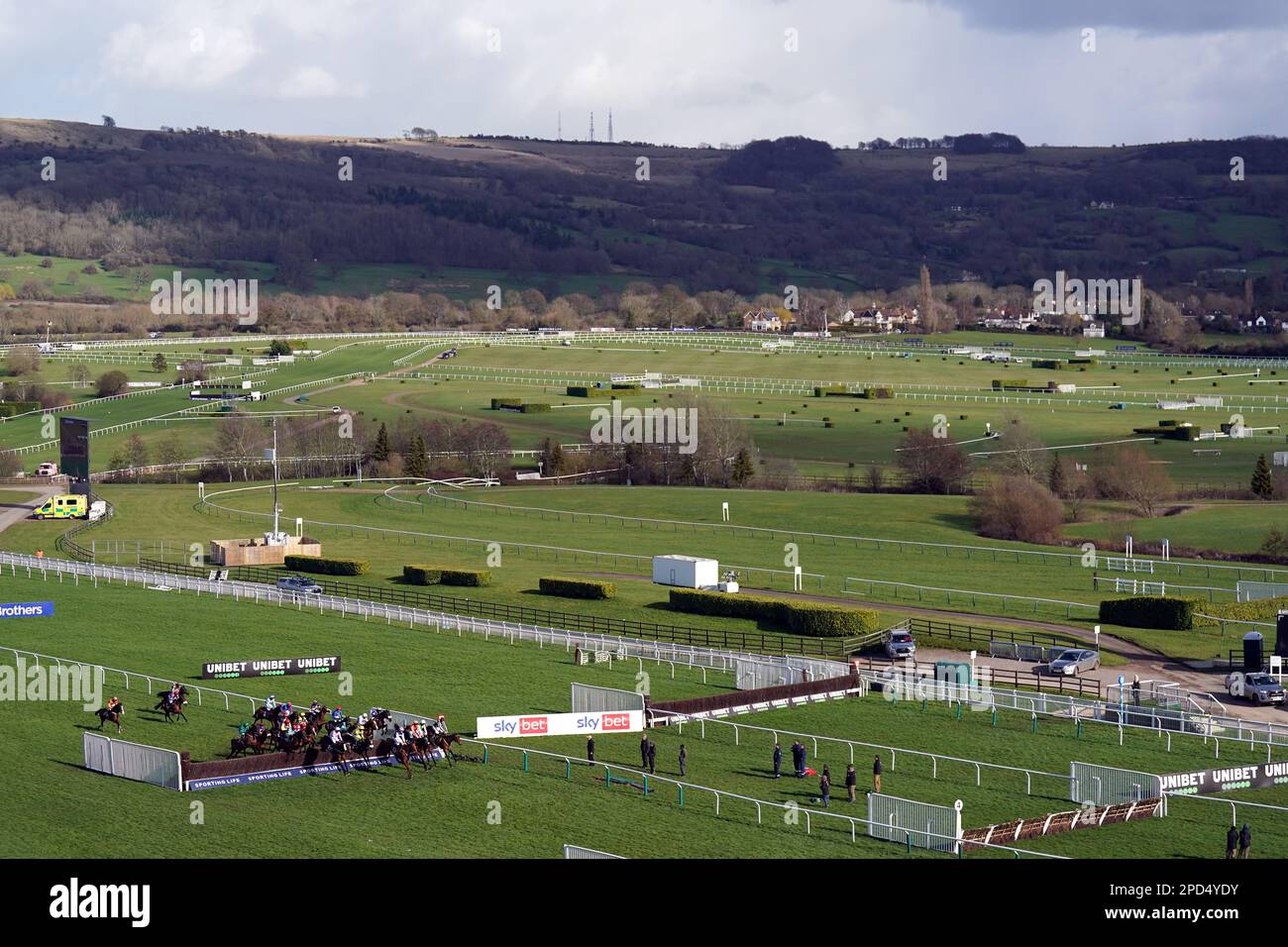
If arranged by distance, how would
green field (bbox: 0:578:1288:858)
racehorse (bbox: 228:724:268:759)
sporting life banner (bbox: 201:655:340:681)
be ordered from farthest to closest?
1. sporting life banner (bbox: 201:655:340:681)
2. racehorse (bbox: 228:724:268:759)
3. green field (bbox: 0:578:1288:858)

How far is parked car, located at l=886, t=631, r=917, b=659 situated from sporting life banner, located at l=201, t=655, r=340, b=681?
60.5 ft

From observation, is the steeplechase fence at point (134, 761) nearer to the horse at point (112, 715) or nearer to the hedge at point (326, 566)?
the horse at point (112, 715)

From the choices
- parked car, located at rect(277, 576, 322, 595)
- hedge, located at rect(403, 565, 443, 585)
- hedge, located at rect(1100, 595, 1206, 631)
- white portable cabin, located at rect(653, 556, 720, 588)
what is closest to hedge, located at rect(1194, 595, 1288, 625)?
hedge, located at rect(1100, 595, 1206, 631)

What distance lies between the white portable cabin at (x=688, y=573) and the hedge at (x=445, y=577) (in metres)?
7.46

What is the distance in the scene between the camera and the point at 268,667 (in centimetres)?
5166

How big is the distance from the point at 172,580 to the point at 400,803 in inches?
1426

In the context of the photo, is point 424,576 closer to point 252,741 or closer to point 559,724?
point 559,724

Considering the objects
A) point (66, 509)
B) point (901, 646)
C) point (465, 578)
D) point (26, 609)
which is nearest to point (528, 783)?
point (901, 646)

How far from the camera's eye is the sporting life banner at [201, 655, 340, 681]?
5116cm

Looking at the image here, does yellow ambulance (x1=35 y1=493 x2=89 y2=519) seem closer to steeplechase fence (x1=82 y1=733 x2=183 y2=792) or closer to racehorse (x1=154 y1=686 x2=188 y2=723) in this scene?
racehorse (x1=154 y1=686 x2=188 y2=723)

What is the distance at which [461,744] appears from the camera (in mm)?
42469

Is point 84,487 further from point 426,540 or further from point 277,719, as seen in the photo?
point 277,719
